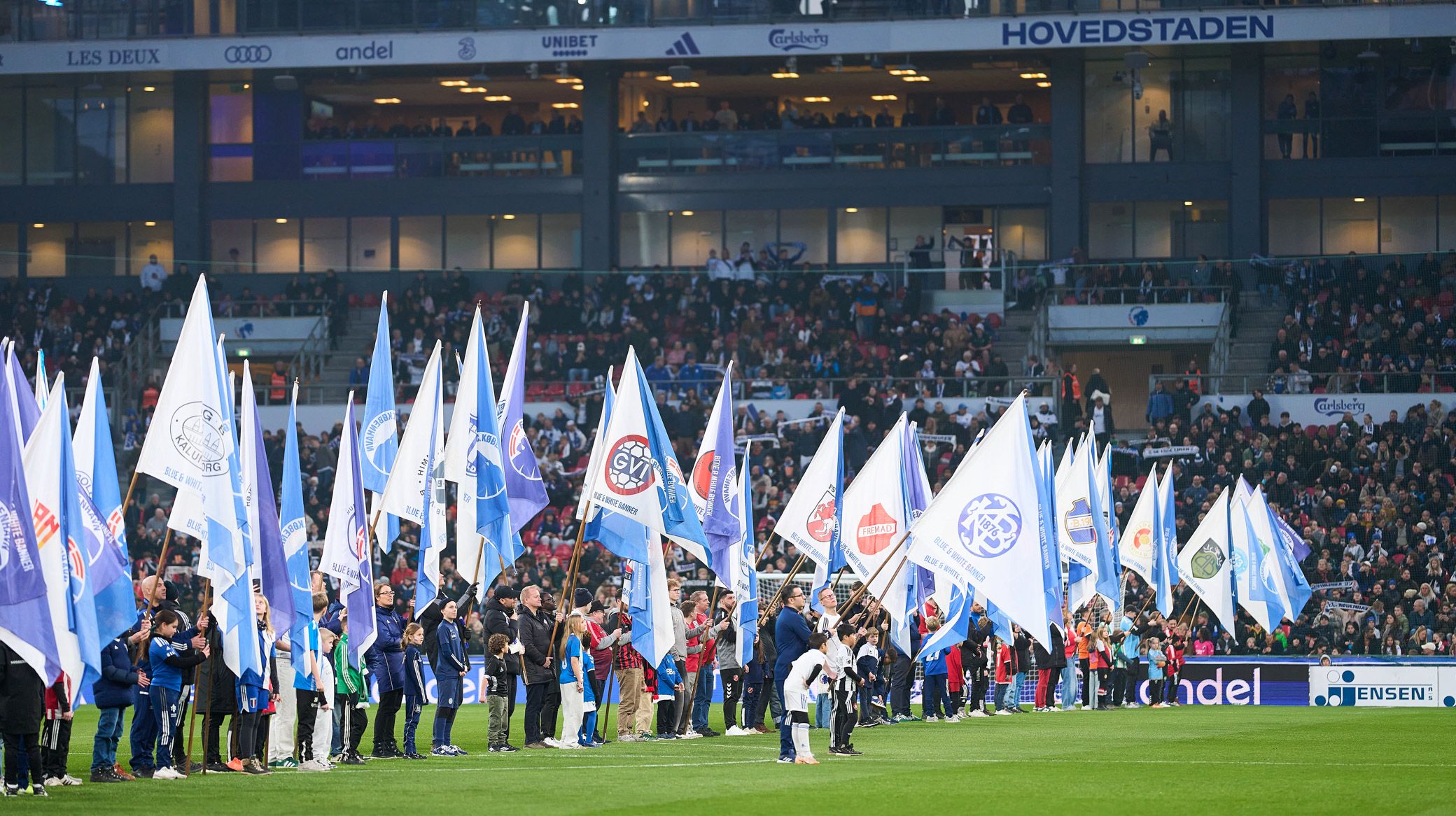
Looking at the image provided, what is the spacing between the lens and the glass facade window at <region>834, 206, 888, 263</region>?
62938 millimetres

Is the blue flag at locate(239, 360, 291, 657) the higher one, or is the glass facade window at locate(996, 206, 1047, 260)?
the glass facade window at locate(996, 206, 1047, 260)

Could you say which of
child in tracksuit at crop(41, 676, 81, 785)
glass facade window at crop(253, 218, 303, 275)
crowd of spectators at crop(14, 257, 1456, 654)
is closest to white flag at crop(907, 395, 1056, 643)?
child in tracksuit at crop(41, 676, 81, 785)

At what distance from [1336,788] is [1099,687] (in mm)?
17036

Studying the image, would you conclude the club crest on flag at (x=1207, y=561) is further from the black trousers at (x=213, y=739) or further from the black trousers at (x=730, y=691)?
the black trousers at (x=213, y=739)

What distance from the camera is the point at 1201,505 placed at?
43938 millimetres

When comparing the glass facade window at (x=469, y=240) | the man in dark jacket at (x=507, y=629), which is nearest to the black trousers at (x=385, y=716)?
the man in dark jacket at (x=507, y=629)

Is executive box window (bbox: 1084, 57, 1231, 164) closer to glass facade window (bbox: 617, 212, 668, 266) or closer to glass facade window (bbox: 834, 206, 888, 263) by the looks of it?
glass facade window (bbox: 834, 206, 888, 263)

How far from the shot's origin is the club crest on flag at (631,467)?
24578 mm

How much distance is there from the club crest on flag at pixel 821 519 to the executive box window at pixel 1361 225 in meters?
34.8

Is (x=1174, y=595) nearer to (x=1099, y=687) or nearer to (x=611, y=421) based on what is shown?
(x=1099, y=687)

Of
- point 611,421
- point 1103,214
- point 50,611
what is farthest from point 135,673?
point 1103,214

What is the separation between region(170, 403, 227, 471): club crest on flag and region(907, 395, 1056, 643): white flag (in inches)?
322

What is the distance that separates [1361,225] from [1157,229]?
597 cm

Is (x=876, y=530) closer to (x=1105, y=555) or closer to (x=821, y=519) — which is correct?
(x=821, y=519)
